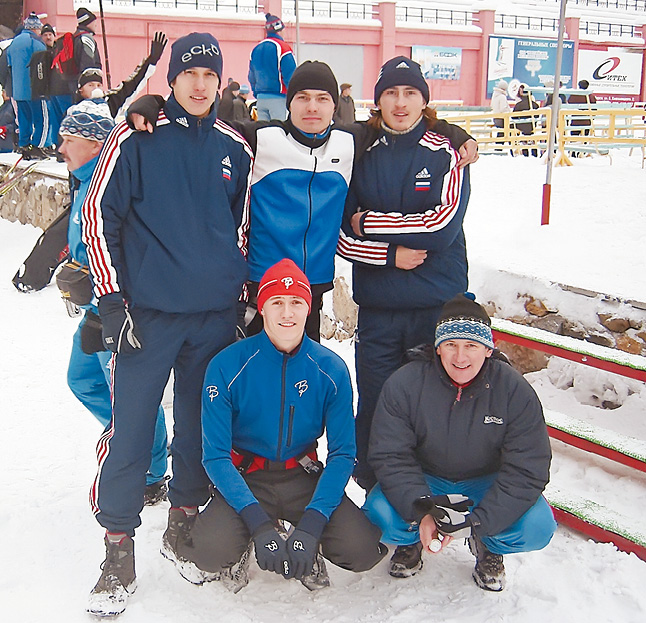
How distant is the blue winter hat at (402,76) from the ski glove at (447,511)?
4.92ft

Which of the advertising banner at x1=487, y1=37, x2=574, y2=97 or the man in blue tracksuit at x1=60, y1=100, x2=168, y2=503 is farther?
the advertising banner at x1=487, y1=37, x2=574, y2=97

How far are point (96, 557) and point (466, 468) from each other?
58.0 inches

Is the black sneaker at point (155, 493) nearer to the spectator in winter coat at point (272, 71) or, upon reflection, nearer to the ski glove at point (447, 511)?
the ski glove at point (447, 511)

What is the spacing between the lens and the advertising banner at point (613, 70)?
2723cm

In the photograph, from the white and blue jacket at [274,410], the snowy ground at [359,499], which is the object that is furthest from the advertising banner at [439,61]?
the white and blue jacket at [274,410]

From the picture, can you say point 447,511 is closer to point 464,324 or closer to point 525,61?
point 464,324

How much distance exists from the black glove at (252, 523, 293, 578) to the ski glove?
494mm

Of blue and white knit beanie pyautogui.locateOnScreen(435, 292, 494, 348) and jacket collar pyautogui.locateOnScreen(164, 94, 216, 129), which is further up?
jacket collar pyautogui.locateOnScreen(164, 94, 216, 129)

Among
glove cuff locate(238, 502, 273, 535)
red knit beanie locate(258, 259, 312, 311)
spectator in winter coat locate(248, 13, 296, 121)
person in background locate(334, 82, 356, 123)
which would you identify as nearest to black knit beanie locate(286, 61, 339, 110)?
red knit beanie locate(258, 259, 312, 311)

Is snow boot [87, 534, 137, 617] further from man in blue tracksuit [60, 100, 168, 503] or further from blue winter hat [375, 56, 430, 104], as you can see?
blue winter hat [375, 56, 430, 104]

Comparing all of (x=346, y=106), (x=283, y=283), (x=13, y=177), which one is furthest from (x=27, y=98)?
(x=283, y=283)

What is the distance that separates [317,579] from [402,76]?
187cm

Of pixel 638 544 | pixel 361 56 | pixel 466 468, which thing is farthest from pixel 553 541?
pixel 361 56

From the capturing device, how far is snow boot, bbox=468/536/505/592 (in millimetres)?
2527
